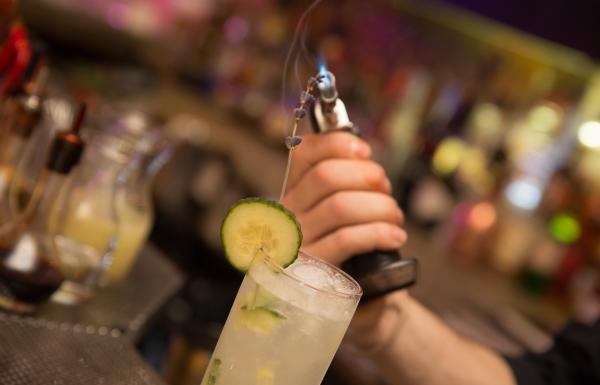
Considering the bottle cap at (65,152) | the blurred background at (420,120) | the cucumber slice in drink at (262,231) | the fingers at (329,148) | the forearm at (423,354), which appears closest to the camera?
the cucumber slice in drink at (262,231)

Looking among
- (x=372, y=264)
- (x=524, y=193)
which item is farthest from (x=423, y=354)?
(x=524, y=193)

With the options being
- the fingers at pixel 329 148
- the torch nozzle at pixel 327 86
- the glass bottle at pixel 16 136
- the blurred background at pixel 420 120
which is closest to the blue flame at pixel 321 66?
the torch nozzle at pixel 327 86

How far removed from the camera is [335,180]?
3.53ft

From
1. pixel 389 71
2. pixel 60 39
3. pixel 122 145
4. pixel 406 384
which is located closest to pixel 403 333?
pixel 406 384

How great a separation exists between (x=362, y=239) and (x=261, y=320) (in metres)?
0.28

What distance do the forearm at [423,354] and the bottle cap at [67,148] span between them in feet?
1.99

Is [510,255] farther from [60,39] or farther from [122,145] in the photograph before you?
[60,39]

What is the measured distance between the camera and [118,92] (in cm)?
324

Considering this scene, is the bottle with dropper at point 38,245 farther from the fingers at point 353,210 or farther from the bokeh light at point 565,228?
the bokeh light at point 565,228

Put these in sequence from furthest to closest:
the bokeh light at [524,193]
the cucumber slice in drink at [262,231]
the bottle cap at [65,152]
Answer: the bokeh light at [524,193], the bottle cap at [65,152], the cucumber slice in drink at [262,231]

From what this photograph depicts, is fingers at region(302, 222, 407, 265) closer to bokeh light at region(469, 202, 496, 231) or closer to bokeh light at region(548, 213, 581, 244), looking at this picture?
bokeh light at region(469, 202, 496, 231)

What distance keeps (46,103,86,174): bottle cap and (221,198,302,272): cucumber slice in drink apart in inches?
11.1

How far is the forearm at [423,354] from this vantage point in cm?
132

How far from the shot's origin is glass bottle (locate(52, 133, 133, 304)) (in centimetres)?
122
